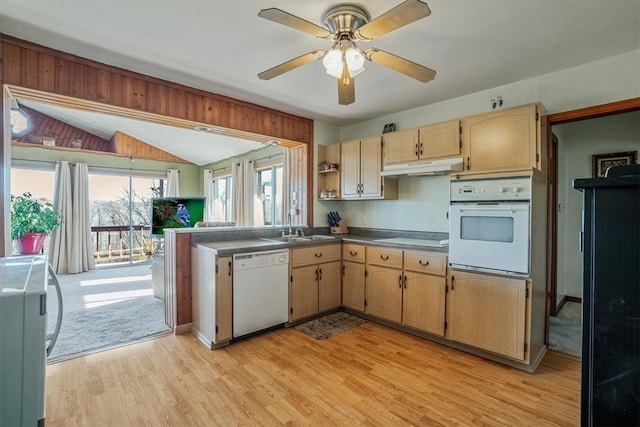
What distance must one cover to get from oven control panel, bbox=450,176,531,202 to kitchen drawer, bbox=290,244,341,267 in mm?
1485

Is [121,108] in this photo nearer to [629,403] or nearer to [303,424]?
[303,424]

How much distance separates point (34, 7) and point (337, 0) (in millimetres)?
1849

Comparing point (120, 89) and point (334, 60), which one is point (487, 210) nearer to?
point (334, 60)

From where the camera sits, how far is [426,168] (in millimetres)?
3092

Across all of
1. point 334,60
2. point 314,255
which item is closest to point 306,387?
point 314,255

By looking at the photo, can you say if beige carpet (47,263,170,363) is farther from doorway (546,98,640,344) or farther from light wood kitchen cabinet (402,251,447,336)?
doorway (546,98,640,344)

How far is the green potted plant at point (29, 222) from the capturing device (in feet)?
17.6

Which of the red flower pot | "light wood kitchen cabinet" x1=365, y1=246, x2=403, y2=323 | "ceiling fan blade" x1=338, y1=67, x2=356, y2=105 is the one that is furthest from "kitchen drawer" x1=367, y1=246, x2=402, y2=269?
the red flower pot

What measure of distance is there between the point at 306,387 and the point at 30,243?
238 inches

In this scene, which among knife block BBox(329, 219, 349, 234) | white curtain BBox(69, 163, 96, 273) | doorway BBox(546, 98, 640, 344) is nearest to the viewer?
doorway BBox(546, 98, 640, 344)

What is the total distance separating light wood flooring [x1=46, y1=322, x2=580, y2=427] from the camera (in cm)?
187

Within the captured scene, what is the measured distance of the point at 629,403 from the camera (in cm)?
62

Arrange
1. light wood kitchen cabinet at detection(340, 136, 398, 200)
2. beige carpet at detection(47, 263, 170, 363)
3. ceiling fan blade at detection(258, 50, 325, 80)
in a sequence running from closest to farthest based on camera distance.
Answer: ceiling fan blade at detection(258, 50, 325, 80), beige carpet at detection(47, 263, 170, 363), light wood kitchen cabinet at detection(340, 136, 398, 200)

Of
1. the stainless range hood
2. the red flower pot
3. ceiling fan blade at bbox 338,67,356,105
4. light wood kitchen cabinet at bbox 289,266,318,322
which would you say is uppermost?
ceiling fan blade at bbox 338,67,356,105
